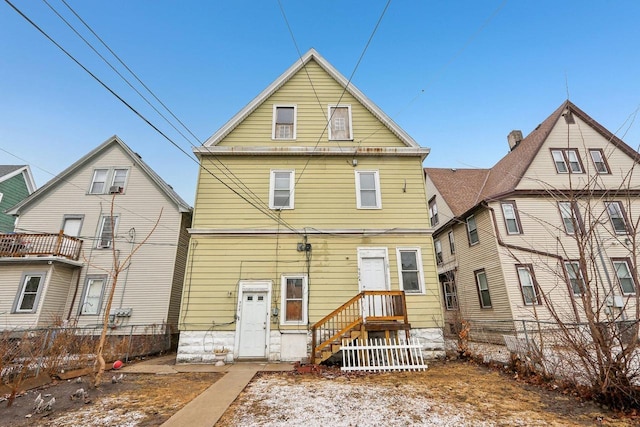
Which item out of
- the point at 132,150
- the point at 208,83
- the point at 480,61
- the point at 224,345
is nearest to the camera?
the point at 480,61

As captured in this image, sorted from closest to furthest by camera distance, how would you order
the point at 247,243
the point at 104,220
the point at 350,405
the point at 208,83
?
the point at 350,405
the point at 247,243
the point at 208,83
the point at 104,220

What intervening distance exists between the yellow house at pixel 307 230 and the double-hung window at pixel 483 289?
5580mm

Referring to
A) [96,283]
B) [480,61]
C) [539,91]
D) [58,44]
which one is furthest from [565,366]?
Answer: [96,283]

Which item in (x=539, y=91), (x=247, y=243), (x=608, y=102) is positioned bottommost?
(x=247, y=243)

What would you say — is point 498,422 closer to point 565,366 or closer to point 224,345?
point 565,366

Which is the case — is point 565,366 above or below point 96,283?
below

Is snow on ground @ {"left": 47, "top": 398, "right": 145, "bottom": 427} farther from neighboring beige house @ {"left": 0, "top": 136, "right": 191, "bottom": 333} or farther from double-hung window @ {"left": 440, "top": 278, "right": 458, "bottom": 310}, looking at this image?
double-hung window @ {"left": 440, "top": 278, "right": 458, "bottom": 310}

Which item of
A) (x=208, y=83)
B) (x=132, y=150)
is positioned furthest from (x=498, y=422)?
(x=132, y=150)

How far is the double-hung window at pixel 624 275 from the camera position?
12.1 meters

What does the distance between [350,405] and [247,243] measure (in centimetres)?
612

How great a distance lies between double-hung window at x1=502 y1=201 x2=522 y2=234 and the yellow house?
5.43 meters

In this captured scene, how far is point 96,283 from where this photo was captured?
1282 centimetres

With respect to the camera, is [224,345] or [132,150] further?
[132,150]

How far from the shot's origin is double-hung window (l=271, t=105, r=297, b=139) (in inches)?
442
